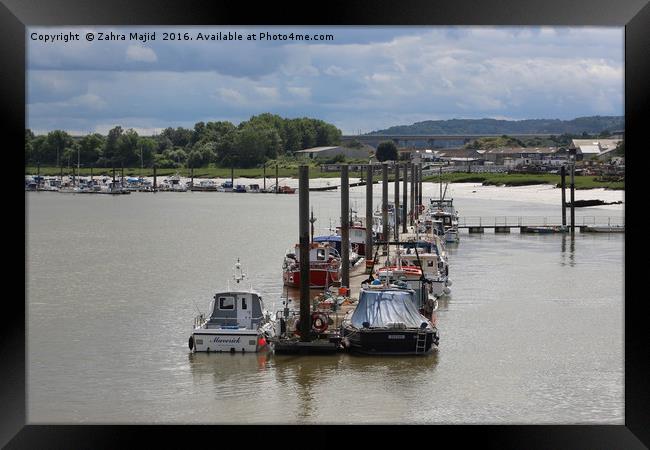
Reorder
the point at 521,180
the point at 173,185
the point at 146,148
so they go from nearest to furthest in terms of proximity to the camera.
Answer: the point at 521,180 → the point at 173,185 → the point at 146,148

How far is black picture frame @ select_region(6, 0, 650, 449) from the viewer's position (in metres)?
8.16

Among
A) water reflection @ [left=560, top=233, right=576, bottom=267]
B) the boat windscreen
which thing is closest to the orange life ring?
the boat windscreen

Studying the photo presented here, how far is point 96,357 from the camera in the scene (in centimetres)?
2028

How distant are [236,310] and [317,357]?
1872 millimetres

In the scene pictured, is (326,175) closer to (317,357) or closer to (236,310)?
(236,310)

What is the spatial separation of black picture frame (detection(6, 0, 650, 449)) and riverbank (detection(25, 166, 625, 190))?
6932 centimetres

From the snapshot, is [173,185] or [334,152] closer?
[173,185]

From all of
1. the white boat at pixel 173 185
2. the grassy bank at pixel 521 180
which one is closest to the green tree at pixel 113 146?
the white boat at pixel 173 185

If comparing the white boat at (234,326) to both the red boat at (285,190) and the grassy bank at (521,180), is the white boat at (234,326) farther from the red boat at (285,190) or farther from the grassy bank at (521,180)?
the red boat at (285,190)

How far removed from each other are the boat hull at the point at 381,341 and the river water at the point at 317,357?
22 centimetres

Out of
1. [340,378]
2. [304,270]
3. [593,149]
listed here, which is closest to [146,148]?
[593,149]
